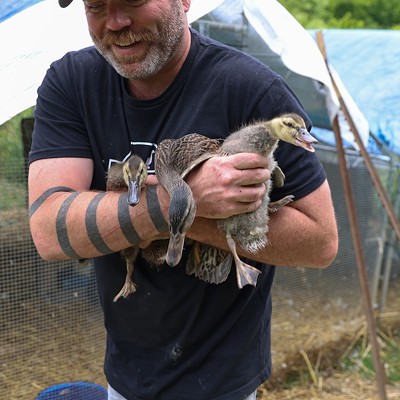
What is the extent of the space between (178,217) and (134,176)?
0.92 ft

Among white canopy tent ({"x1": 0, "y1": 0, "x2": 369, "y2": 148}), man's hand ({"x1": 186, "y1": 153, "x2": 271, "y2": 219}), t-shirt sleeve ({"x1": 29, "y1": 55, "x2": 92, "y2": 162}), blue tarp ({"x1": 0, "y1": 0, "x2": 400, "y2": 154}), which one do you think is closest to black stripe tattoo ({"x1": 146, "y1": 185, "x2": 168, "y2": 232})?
man's hand ({"x1": 186, "y1": 153, "x2": 271, "y2": 219})

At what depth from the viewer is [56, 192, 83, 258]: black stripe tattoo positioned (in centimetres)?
193

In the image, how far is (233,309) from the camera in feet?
7.13

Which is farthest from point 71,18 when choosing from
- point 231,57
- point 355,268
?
point 355,268

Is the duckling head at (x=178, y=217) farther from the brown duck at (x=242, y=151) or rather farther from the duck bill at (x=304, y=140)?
the duck bill at (x=304, y=140)

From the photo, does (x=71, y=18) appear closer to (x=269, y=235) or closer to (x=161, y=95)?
(x=161, y=95)

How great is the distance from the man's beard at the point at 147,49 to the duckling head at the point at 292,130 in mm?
425

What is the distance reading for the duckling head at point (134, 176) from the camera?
1.84 m

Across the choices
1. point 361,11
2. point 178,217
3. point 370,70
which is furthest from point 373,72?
point 361,11

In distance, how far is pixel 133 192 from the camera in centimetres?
185

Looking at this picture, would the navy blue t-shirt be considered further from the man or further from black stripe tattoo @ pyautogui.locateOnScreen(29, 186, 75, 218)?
black stripe tattoo @ pyautogui.locateOnScreen(29, 186, 75, 218)

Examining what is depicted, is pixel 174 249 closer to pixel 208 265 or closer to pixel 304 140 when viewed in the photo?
pixel 208 265

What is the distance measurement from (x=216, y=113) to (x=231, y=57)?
211 millimetres

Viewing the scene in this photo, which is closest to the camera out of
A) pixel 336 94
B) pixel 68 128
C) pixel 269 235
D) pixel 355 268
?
pixel 269 235
